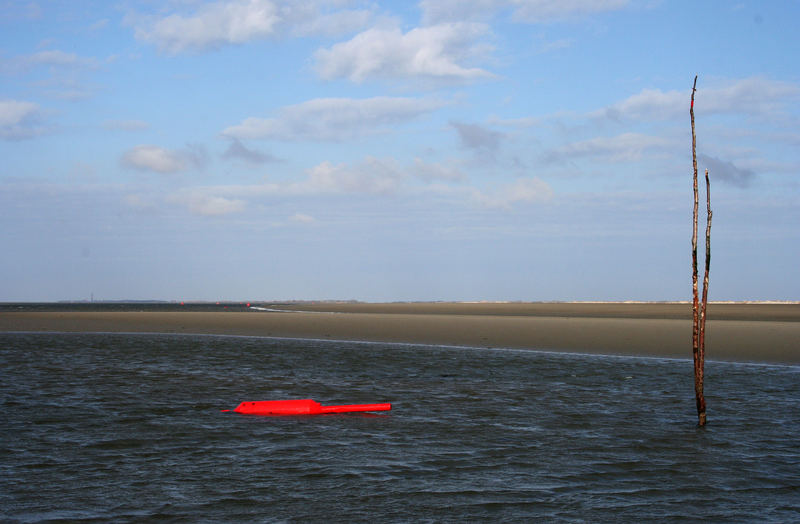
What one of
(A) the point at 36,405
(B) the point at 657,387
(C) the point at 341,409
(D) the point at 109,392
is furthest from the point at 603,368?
(A) the point at 36,405

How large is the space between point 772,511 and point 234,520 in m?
5.38

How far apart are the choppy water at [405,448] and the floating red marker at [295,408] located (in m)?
0.39

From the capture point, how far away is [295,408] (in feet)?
46.2

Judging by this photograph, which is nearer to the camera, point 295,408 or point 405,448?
point 405,448

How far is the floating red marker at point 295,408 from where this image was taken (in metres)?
14.1

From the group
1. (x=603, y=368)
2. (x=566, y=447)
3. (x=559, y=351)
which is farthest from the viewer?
(x=559, y=351)

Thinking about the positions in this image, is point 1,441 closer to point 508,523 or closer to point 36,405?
point 36,405

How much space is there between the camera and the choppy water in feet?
25.4

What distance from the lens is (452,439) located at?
37.6 feet

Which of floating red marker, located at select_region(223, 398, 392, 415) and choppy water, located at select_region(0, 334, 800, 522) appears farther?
floating red marker, located at select_region(223, 398, 392, 415)

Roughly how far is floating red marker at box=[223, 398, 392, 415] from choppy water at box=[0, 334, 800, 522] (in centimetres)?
39

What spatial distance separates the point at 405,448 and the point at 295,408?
12.7ft

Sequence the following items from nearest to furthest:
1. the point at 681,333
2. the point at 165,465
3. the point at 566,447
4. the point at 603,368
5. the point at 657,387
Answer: the point at 165,465 < the point at 566,447 < the point at 657,387 < the point at 603,368 < the point at 681,333

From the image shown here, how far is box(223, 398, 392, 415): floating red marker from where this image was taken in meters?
14.1
